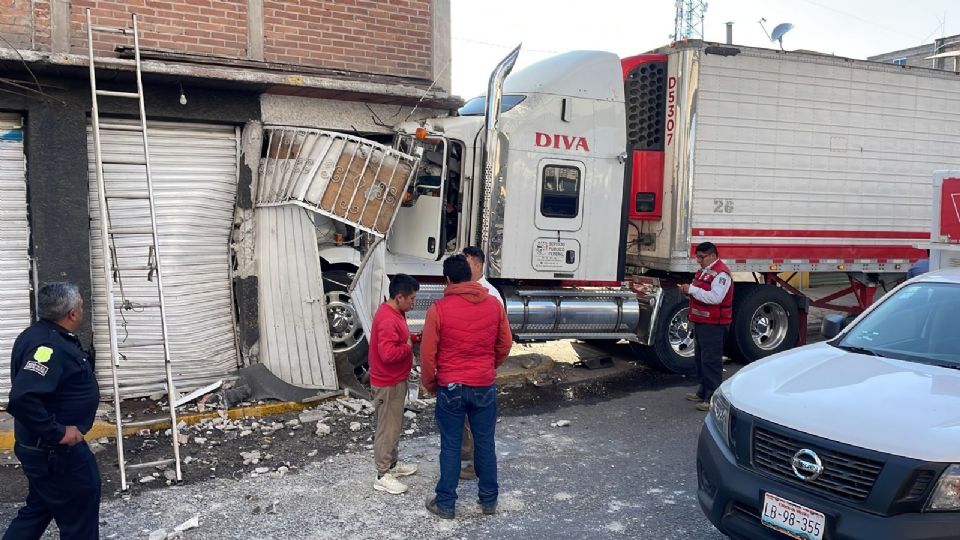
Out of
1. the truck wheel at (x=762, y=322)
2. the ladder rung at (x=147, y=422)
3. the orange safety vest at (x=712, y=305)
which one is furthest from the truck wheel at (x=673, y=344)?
the ladder rung at (x=147, y=422)

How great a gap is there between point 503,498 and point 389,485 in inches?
31.0

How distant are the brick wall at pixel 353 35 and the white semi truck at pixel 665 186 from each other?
804 mm

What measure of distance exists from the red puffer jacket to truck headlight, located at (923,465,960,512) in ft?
8.17

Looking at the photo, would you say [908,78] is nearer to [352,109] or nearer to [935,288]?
[935,288]

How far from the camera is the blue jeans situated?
4922 millimetres

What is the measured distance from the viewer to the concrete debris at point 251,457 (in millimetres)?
6066

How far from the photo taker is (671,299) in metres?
9.21

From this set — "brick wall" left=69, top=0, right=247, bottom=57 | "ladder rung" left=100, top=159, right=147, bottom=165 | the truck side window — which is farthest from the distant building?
"ladder rung" left=100, top=159, right=147, bottom=165

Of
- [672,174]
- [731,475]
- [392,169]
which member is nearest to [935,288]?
[731,475]

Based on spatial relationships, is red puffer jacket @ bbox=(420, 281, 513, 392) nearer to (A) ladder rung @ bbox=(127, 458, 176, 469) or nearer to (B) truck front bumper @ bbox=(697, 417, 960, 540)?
(B) truck front bumper @ bbox=(697, 417, 960, 540)

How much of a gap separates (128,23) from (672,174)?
228 inches

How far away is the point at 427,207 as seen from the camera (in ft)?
27.5

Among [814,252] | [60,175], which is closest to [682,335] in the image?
[814,252]

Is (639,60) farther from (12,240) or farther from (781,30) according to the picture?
(12,240)
